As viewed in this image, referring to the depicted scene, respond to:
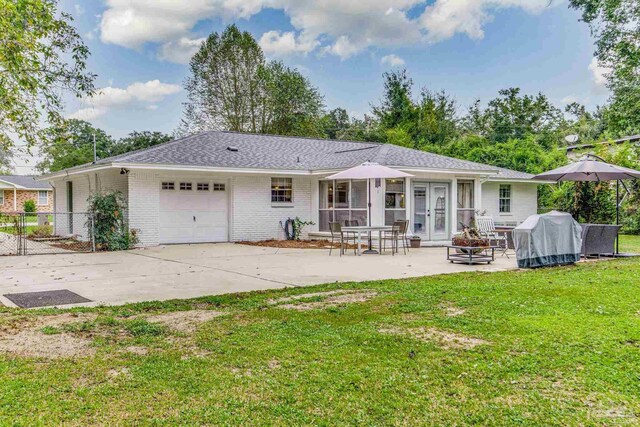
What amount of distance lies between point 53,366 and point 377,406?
8.67 feet

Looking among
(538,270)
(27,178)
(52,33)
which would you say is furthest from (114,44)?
(27,178)

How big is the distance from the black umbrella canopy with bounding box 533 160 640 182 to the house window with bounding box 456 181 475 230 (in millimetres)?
4501

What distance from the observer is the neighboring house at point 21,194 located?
3962cm

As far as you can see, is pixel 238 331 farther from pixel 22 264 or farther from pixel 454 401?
pixel 22 264

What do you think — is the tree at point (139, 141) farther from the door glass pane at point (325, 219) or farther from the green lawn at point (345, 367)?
the green lawn at point (345, 367)

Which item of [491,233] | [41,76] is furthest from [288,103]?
[41,76]

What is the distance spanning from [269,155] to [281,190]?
1720 millimetres

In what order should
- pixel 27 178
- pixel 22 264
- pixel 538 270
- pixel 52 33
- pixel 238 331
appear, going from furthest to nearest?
pixel 27 178 < pixel 22 264 < pixel 538 270 < pixel 52 33 < pixel 238 331

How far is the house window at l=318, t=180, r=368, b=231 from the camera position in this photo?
54.5 ft

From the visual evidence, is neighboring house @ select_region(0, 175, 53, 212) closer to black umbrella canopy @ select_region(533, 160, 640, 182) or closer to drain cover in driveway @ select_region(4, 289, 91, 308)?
drain cover in driveway @ select_region(4, 289, 91, 308)

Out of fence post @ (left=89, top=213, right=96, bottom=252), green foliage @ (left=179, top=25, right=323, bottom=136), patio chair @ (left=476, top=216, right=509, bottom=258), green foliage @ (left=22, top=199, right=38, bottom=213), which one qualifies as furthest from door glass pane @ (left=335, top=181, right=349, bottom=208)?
green foliage @ (left=22, top=199, right=38, bottom=213)

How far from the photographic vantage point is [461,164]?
17641 mm

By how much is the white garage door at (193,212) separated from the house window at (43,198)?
3215 cm

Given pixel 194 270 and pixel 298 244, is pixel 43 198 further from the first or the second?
pixel 194 270
